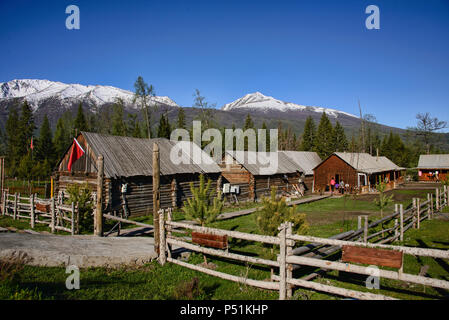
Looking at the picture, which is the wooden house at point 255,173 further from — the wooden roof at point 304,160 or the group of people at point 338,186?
the group of people at point 338,186

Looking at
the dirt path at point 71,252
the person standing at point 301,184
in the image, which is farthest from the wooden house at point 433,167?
the dirt path at point 71,252

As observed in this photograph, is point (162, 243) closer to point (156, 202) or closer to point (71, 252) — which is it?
point (156, 202)

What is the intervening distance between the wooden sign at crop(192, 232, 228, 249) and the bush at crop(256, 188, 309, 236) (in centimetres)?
132

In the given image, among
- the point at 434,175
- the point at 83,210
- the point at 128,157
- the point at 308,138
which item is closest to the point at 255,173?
the point at 128,157

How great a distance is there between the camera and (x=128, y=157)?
21.4 meters

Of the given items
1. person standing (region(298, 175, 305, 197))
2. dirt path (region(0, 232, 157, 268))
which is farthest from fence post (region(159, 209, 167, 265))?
person standing (region(298, 175, 305, 197))

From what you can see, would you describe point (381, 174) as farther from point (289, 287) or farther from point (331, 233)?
point (289, 287)

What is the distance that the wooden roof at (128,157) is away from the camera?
1972cm

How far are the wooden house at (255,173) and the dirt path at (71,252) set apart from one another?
58.5 ft

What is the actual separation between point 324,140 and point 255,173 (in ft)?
122

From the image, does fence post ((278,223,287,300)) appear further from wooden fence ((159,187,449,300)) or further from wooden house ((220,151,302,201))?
wooden house ((220,151,302,201))

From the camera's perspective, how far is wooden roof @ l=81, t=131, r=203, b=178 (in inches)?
776

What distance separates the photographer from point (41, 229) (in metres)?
14.9
